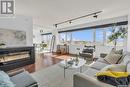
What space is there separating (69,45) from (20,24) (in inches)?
193

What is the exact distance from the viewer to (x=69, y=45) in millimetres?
8805

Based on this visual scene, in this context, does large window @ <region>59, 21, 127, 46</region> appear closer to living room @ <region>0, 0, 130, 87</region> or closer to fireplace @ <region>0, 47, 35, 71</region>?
living room @ <region>0, 0, 130, 87</region>

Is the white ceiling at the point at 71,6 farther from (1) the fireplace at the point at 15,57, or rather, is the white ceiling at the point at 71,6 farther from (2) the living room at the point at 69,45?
(1) the fireplace at the point at 15,57

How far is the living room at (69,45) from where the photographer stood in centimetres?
182

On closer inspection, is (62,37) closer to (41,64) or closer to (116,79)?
(41,64)

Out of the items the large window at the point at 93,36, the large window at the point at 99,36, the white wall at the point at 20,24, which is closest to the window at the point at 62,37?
the large window at the point at 93,36

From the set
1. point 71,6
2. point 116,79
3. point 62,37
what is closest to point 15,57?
point 71,6

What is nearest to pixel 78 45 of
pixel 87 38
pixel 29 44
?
pixel 87 38

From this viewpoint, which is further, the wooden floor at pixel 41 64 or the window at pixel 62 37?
the window at pixel 62 37

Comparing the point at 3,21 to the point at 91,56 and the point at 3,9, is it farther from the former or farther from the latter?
the point at 91,56

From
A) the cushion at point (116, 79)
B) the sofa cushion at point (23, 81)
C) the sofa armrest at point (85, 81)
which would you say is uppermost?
the cushion at point (116, 79)

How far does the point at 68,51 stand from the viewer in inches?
348

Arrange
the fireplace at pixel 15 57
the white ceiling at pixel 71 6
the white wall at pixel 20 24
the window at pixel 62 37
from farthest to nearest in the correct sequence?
the window at pixel 62 37
the white wall at pixel 20 24
the fireplace at pixel 15 57
the white ceiling at pixel 71 6

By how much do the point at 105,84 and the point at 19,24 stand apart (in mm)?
4482
